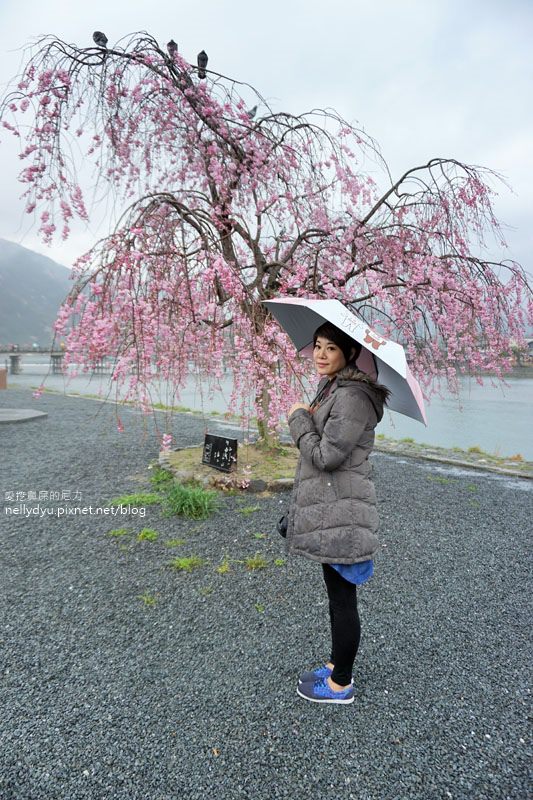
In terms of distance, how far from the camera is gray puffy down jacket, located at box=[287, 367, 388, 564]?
175cm

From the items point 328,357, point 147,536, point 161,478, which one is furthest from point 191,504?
point 328,357

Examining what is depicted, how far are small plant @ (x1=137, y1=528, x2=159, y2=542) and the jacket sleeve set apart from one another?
7.81ft

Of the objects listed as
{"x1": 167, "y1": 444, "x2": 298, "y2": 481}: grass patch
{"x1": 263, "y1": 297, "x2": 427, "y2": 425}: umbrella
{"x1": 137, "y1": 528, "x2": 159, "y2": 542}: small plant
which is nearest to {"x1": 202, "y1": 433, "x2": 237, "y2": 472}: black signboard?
{"x1": 167, "y1": 444, "x2": 298, "y2": 481}: grass patch

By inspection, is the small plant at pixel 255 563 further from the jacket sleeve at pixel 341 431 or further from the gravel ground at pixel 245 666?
the jacket sleeve at pixel 341 431

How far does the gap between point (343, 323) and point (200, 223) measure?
11.6 ft

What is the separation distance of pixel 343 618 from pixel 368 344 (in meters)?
1.21

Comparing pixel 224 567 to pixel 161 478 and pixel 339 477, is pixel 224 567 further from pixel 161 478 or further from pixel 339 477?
pixel 161 478

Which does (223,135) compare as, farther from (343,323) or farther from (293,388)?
(343,323)

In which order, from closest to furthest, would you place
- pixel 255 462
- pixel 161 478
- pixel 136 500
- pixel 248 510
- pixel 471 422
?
pixel 248 510, pixel 136 500, pixel 161 478, pixel 255 462, pixel 471 422

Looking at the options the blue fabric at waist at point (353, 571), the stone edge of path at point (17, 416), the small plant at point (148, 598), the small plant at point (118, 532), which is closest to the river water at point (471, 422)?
the stone edge of path at point (17, 416)

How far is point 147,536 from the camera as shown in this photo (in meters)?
3.67

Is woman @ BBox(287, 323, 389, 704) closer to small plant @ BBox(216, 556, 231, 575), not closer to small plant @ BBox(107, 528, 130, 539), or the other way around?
small plant @ BBox(216, 556, 231, 575)

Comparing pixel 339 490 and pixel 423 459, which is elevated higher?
pixel 339 490

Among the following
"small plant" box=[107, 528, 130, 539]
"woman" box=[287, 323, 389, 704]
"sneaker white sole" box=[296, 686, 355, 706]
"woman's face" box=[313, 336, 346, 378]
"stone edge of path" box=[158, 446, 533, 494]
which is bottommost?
"small plant" box=[107, 528, 130, 539]
